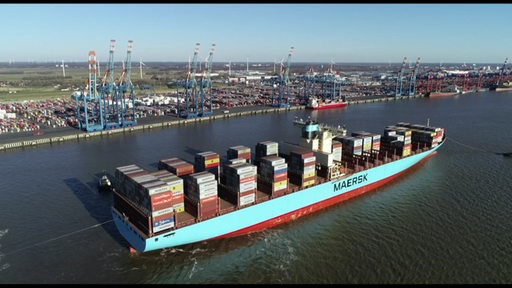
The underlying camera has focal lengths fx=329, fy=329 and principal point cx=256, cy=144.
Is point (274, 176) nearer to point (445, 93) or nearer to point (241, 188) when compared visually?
point (241, 188)

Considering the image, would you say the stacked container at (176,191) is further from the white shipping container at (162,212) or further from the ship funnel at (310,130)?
the ship funnel at (310,130)

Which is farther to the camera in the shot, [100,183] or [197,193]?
[100,183]

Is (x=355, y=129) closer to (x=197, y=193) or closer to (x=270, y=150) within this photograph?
(x=270, y=150)

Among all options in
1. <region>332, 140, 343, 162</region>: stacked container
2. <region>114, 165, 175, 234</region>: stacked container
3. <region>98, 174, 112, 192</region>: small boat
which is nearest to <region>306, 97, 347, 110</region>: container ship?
<region>332, 140, 343, 162</region>: stacked container

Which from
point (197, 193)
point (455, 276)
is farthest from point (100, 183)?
point (455, 276)

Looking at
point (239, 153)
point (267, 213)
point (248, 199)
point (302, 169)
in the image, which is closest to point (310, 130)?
point (302, 169)

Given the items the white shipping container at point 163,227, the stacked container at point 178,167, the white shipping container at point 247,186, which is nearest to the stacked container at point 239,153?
the stacked container at point 178,167

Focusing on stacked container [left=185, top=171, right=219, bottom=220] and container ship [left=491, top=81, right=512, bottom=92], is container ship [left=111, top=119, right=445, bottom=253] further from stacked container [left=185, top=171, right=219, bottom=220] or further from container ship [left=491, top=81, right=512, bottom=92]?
container ship [left=491, top=81, right=512, bottom=92]
